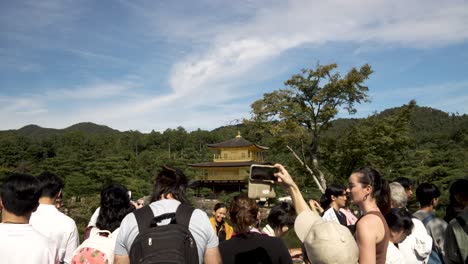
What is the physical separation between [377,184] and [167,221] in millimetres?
1235

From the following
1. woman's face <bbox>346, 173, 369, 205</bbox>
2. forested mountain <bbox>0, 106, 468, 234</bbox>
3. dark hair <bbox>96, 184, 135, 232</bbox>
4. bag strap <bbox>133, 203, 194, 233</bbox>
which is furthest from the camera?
forested mountain <bbox>0, 106, 468, 234</bbox>

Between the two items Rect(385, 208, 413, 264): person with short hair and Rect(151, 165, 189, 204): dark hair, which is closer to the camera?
Rect(151, 165, 189, 204): dark hair

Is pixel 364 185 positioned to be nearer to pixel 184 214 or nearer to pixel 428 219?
pixel 184 214

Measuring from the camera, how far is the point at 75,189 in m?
25.5

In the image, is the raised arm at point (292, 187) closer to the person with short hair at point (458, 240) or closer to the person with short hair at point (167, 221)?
the person with short hair at point (167, 221)

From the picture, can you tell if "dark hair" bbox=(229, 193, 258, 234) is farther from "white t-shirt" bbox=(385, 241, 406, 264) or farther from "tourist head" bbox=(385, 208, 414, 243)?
"tourist head" bbox=(385, 208, 414, 243)

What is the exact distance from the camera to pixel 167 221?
2041 mm

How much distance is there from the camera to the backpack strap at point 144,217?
2.00m

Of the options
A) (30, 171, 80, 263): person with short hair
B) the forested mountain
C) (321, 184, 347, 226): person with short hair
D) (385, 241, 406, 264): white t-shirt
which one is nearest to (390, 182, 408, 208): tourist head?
(321, 184, 347, 226): person with short hair

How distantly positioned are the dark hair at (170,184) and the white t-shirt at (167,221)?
8 centimetres

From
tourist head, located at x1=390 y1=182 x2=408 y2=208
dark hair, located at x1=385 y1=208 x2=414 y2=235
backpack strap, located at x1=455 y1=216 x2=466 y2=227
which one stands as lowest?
dark hair, located at x1=385 y1=208 x2=414 y2=235

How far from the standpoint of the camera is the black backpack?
1905 millimetres

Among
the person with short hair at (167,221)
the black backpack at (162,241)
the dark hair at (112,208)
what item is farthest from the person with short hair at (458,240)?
the dark hair at (112,208)

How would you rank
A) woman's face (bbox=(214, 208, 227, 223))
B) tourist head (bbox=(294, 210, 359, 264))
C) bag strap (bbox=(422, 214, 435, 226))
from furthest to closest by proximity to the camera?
woman's face (bbox=(214, 208, 227, 223)), bag strap (bbox=(422, 214, 435, 226)), tourist head (bbox=(294, 210, 359, 264))
